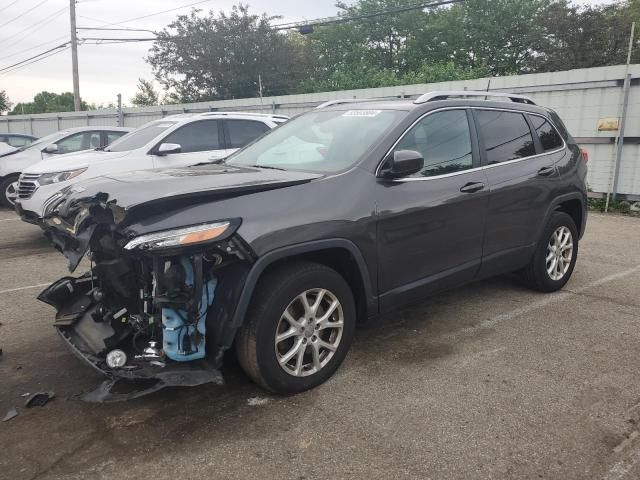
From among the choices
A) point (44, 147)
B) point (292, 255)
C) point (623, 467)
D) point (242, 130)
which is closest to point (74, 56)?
point (44, 147)

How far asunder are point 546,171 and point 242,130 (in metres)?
5.07

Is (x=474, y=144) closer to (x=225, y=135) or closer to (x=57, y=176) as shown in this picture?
(x=225, y=135)

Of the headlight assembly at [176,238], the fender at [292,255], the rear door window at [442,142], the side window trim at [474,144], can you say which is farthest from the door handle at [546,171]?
the headlight assembly at [176,238]

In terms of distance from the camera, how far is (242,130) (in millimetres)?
8547

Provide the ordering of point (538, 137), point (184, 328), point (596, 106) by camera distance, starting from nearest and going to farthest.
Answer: point (184, 328)
point (538, 137)
point (596, 106)

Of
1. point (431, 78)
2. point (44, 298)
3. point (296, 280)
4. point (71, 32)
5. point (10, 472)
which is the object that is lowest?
point (10, 472)

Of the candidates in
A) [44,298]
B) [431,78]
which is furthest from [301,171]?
[431,78]

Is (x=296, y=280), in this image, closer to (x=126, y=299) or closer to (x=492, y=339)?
(x=126, y=299)

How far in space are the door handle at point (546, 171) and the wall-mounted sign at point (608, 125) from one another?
6.56 meters

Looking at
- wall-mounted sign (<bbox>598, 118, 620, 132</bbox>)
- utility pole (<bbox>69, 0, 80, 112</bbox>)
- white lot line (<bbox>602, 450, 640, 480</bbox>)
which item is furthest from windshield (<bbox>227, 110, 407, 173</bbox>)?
utility pole (<bbox>69, 0, 80, 112</bbox>)

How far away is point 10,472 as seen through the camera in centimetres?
255

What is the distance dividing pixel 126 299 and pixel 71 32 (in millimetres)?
27997

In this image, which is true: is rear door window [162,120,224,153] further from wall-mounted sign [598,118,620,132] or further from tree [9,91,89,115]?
tree [9,91,89,115]

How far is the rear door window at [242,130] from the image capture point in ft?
27.7
